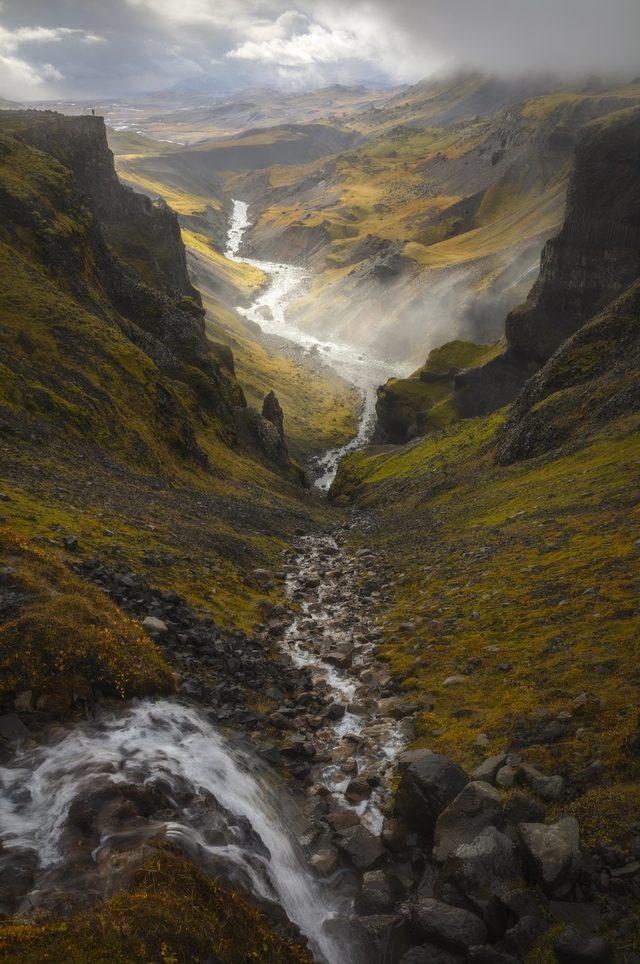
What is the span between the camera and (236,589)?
30.4 m

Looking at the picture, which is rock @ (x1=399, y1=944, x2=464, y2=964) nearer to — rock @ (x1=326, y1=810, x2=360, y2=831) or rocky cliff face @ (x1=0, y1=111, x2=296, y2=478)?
rock @ (x1=326, y1=810, x2=360, y2=831)

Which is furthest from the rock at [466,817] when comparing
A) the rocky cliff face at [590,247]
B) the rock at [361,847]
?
the rocky cliff face at [590,247]

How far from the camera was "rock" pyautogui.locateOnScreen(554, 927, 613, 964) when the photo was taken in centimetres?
1045

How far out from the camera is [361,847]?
14938 millimetres

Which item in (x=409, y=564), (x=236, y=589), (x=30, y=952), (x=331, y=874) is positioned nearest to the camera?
(x=30, y=952)

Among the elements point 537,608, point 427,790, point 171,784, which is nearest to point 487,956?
point 427,790

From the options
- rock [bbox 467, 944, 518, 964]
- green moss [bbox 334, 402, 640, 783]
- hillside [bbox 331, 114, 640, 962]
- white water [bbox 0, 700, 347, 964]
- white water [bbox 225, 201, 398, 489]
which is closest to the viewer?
rock [bbox 467, 944, 518, 964]

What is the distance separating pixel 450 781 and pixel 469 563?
56.6 feet

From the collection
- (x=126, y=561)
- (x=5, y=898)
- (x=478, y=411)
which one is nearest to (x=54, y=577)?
(x=126, y=561)

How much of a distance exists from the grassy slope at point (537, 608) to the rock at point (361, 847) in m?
3.54

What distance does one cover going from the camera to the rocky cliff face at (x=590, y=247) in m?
68.8

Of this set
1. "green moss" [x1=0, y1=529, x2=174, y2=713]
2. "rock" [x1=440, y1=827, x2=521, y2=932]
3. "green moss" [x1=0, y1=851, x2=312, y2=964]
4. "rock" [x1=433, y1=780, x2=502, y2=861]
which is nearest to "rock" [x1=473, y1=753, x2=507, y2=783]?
"rock" [x1=433, y1=780, x2=502, y2=861]

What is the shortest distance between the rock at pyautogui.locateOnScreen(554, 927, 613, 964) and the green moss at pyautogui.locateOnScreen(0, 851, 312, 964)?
4.86 m

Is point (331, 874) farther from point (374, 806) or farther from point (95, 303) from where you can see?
point (95, 303)
